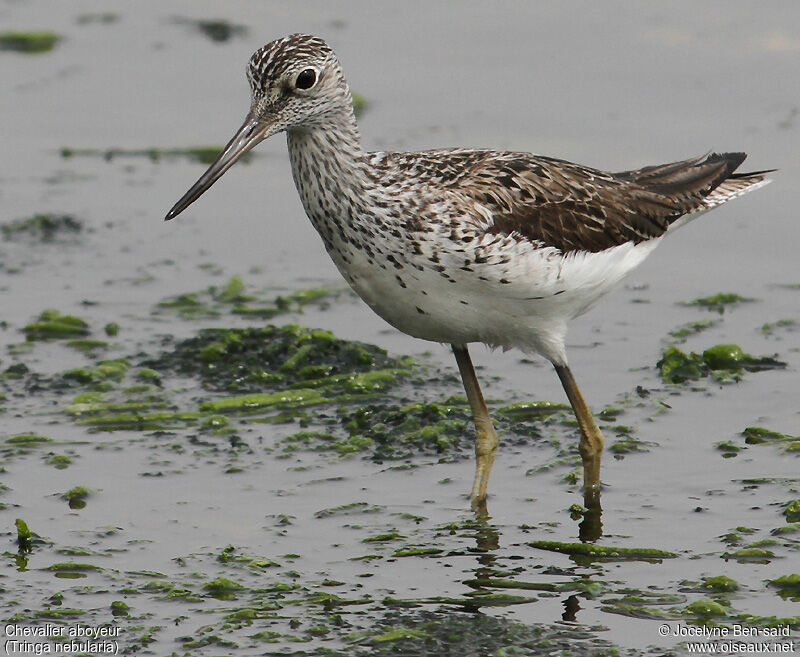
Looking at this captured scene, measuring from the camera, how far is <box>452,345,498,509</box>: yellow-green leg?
33.4 ft

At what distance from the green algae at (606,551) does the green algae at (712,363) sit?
275cm

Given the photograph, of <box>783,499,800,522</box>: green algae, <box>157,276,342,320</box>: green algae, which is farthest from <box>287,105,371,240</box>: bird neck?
<box>157,276,342,320</box>: green algae

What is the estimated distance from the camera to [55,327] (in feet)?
40.5

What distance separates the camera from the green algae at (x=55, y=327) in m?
12.3

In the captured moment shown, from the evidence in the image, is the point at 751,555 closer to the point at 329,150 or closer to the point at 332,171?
the point at 332,171

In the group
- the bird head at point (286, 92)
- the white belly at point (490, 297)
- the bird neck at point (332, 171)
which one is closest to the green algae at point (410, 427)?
the white belly at point (490, 297)

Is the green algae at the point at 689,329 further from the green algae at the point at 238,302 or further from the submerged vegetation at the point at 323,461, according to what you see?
the green algae at the point at 238,302

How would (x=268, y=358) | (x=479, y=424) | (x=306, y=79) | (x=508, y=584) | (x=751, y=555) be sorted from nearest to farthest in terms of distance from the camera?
(x=508, y=584), (x=751, y=555), (x=306, y=79), (x=479, y=424), (x=268, y=358)

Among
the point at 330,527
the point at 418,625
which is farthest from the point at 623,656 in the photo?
the point at 330,527

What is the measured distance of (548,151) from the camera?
14.8 metres

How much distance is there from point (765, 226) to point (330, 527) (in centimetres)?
603

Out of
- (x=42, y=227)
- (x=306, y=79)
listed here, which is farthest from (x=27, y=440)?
(x=42, y=227)

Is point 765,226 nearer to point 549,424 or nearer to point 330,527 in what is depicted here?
point 549,424

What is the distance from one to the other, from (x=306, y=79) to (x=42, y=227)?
5.60 metres
